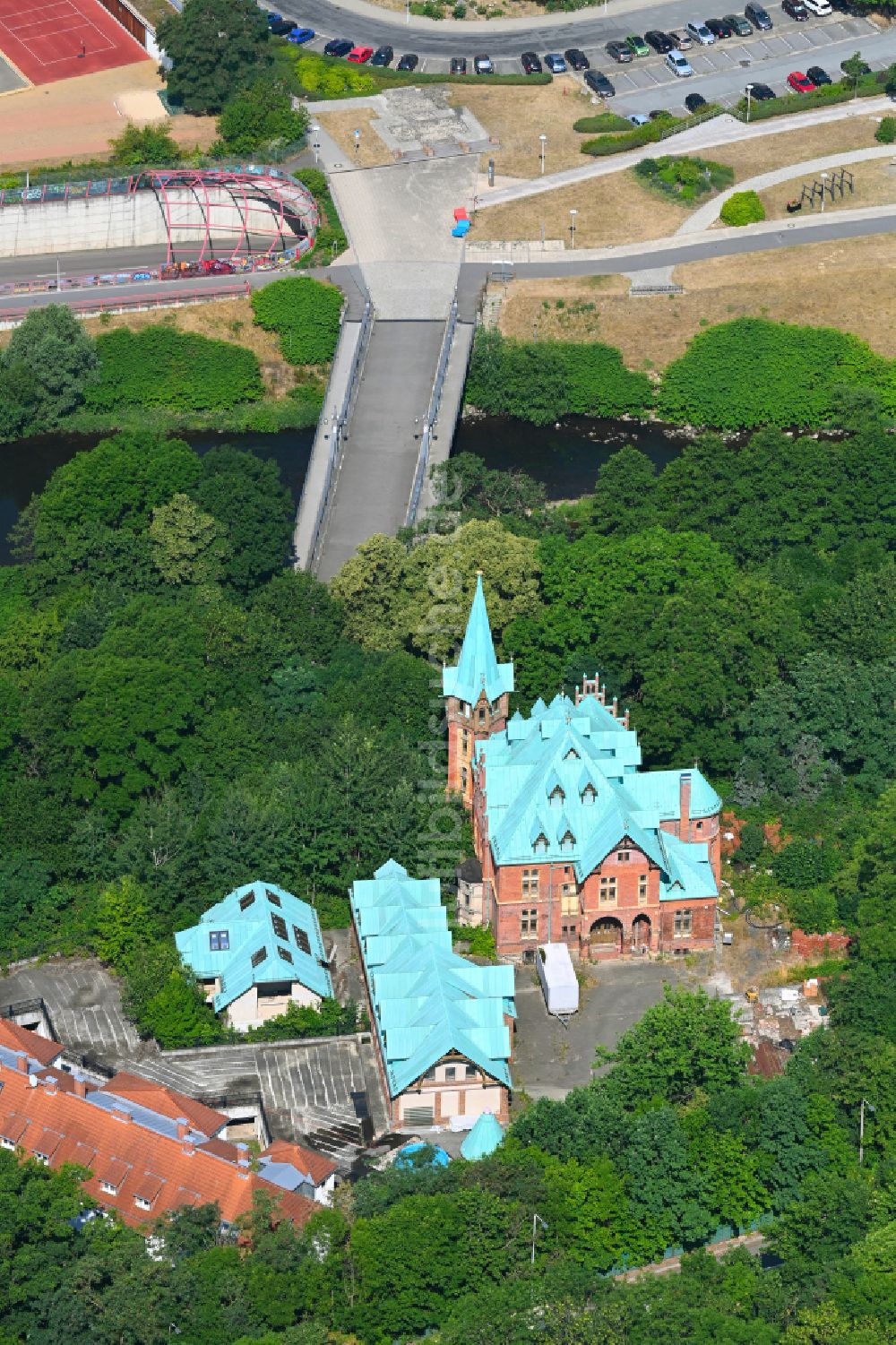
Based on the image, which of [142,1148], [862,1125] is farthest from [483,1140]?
[862,1125]

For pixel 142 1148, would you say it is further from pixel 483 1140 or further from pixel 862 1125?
pixel 862 1125

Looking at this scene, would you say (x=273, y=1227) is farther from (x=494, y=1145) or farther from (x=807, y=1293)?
(x=807, y=1293)

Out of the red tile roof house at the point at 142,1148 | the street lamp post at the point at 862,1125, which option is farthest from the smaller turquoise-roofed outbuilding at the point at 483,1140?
the street lamp post at the point at 862,1125

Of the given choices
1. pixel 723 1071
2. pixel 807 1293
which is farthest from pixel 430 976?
pixel 807 1293

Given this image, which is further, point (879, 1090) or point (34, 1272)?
Answer: point (879, 1090)

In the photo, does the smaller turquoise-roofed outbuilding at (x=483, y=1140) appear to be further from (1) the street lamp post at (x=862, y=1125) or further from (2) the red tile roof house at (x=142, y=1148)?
(1) the street lamp post at (x=862, y=1125)
